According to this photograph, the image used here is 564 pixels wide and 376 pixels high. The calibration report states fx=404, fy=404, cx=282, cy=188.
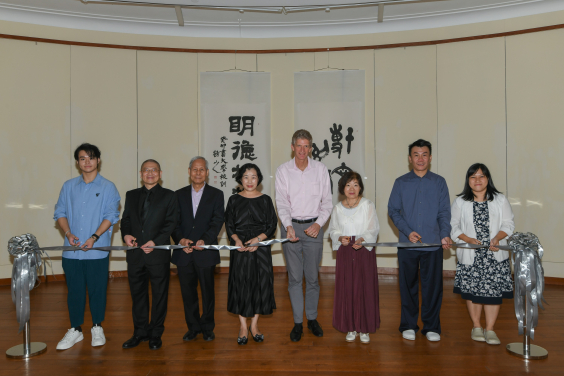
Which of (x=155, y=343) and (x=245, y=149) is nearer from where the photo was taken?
(x=155, y=343)

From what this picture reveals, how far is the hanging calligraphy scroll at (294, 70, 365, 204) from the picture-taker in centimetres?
644

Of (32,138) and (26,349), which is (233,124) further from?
(26,349)

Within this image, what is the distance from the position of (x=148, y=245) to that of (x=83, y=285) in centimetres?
72

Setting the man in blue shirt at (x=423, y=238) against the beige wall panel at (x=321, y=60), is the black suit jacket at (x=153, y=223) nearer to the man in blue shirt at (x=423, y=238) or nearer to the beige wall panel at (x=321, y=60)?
the man in blue shirt at (x=423, y=238)

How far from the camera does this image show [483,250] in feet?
11.1

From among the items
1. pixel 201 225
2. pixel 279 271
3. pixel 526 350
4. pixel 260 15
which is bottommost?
pixel 279 271

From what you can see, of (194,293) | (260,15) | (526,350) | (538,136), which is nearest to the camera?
(526,350)

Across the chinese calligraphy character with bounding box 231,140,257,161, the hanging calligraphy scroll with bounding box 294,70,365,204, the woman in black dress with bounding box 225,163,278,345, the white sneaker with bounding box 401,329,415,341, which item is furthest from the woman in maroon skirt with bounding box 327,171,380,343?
the chinese calligraphy character with bounding box 231,140,257,161

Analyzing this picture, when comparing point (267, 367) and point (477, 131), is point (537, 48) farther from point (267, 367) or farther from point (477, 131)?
point (267, 367)

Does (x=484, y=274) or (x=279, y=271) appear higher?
(x=484, y=274)

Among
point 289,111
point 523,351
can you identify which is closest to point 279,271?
point 289,111

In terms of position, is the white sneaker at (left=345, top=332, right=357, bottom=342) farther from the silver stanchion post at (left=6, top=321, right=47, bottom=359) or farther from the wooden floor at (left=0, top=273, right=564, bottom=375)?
the silver stanchion post at (left=6, top=321, right=47, bottom=359)

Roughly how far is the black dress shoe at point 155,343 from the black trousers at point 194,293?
28 centimetres

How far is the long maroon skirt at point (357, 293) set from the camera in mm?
3414
